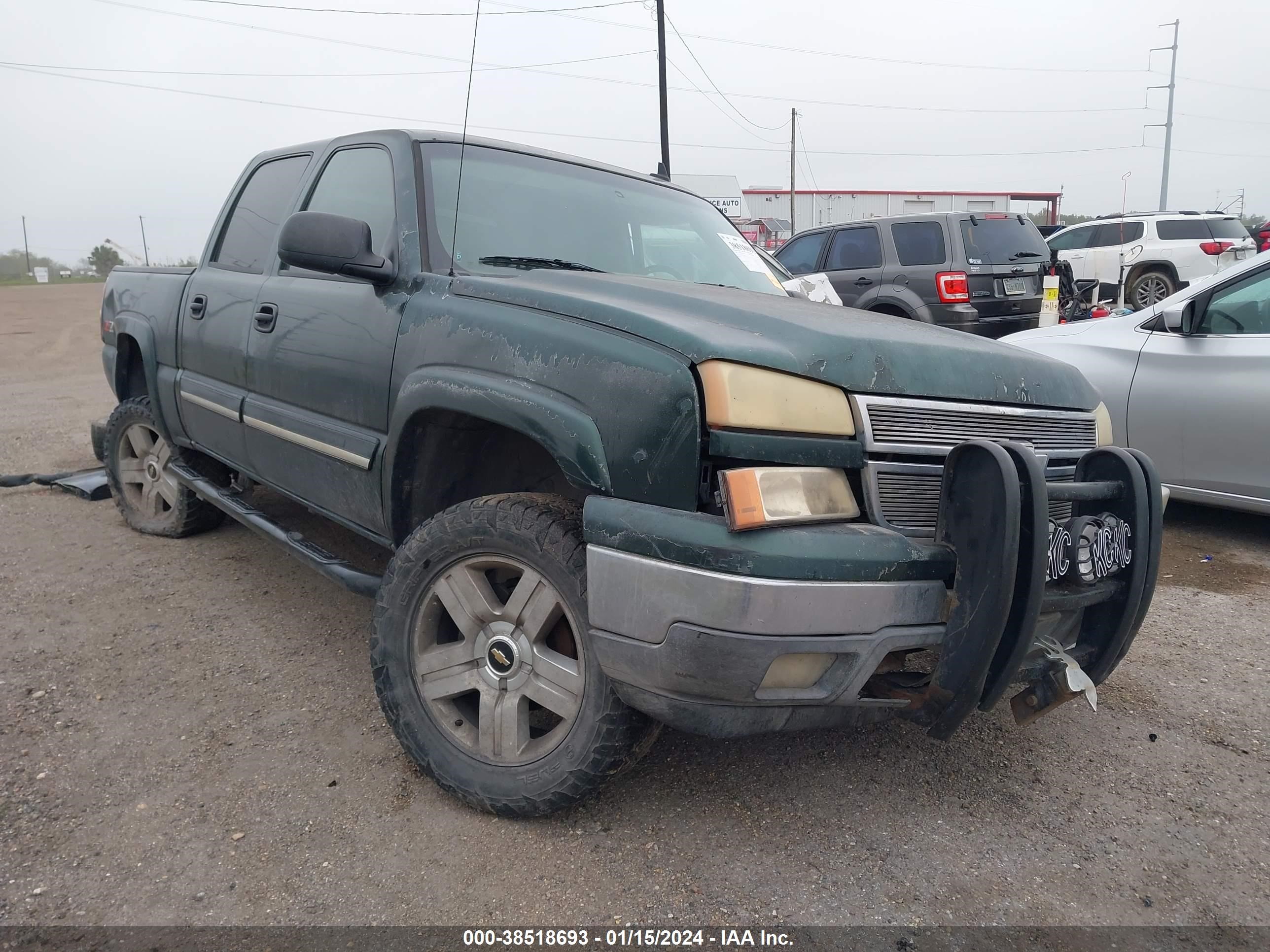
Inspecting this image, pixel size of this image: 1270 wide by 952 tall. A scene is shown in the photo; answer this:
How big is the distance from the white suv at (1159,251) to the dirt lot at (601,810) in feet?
43.7

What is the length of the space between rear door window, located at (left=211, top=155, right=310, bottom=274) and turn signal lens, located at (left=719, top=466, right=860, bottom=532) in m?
2.54

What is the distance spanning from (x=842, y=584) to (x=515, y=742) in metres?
0.95

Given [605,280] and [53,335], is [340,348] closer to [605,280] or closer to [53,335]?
[605,280]

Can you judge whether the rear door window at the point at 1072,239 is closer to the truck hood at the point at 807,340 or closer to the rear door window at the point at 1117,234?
the rear door window at the point at 1117,234

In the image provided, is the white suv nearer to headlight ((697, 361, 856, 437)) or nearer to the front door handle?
the front door handle

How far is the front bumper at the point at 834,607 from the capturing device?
6.01 ft

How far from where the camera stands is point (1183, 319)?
4570 mm

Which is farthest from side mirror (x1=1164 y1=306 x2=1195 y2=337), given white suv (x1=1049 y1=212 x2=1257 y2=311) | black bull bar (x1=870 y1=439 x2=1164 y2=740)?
white suv (x1=1049 y1=212 x2=1257 y2=311)

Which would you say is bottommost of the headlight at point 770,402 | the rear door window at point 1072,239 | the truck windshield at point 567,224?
the headlight at point 770,402

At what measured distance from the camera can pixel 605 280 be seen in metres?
2.51

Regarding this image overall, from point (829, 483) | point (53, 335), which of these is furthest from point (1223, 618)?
point (53, 335)

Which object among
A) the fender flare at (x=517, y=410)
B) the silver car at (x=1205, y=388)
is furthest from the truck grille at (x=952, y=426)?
the silver car at (x=1205, y=388)

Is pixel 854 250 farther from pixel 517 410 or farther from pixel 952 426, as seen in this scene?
pixel 517 410

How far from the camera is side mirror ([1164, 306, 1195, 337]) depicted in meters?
4.56
